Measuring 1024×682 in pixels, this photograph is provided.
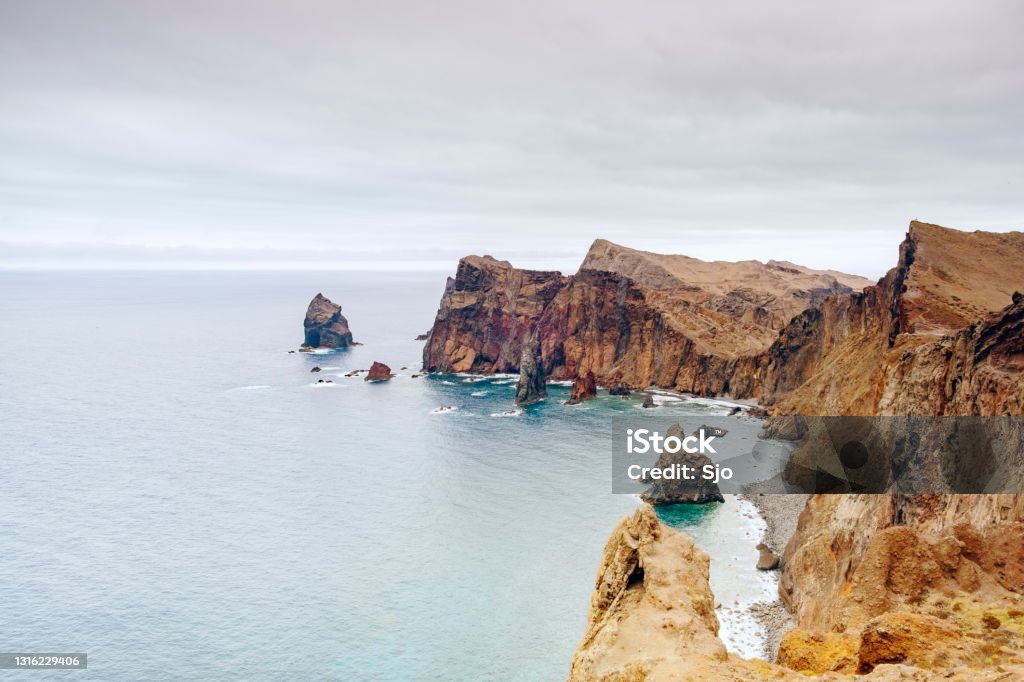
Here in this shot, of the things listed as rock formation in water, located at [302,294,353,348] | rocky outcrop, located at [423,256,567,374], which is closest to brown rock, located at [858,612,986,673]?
rocky outcrop, located at [423,256,567,374]

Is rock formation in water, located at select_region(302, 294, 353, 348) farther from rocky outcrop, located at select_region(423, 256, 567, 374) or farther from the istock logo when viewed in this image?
the istock logo

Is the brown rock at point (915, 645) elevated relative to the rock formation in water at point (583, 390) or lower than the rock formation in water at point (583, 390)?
elevated

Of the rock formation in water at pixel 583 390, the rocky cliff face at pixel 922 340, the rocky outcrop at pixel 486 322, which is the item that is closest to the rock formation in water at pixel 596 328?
the rocky outcrop at pixel 486 322

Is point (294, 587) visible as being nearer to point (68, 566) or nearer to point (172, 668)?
point (172, 668)

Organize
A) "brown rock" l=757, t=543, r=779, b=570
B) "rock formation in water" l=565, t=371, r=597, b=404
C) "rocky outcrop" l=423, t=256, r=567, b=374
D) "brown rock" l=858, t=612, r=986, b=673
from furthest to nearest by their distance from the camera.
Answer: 1. "rocky outcrop" l=423, t=256, r=567, b=374
2. "rock formation in water" l=565, t=371, r=597, b=404
3. "brown rock" l=757, t=543, r=779, b=570
4. "brown rock" l=858, t=612, r=986, b=673

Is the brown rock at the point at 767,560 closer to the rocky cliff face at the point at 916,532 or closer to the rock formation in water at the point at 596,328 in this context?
the rocky cliff face at the point at 916,532

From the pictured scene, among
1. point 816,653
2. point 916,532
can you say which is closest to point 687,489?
point 916,532
